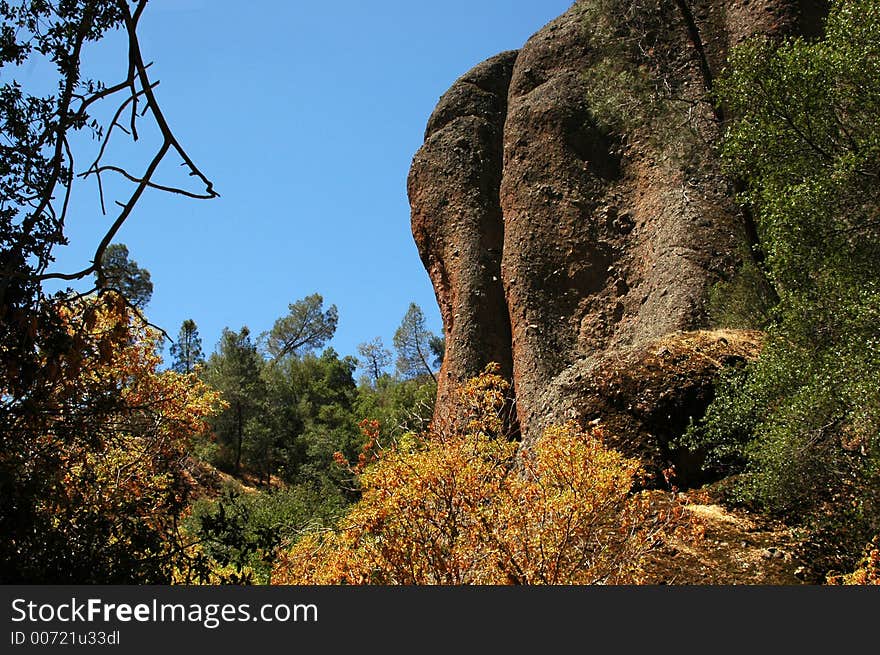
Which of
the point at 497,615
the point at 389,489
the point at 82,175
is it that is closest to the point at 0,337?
the point at 82,175

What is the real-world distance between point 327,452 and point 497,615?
30663 millimetres

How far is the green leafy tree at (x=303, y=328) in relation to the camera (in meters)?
64.2

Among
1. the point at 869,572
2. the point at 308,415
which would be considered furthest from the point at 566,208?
the point at 308,415

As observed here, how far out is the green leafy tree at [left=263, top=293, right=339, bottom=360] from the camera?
64250 millimetres

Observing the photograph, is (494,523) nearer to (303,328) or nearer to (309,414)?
(309,414)

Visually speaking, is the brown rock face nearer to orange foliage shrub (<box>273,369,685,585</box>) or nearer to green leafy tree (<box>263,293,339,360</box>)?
orange foliage shrub (<box>273,369,685,585</box>)

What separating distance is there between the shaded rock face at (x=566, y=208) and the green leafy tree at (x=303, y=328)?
4029cm

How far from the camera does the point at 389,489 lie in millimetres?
7004

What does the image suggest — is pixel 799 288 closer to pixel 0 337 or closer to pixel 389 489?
pixel 389 489

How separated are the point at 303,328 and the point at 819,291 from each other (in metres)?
58.0

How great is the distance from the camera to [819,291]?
29.2ft

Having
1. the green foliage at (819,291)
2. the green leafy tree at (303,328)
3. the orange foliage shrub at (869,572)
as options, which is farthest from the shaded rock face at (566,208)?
the green leafy tree at (303,328)

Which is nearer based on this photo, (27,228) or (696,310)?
(27,228)

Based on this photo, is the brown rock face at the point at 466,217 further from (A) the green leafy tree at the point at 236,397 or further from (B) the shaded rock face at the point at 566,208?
(A) the green leafy tree at the point at 236,397
